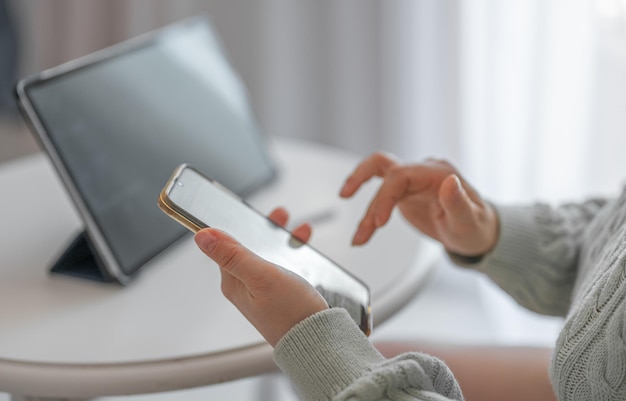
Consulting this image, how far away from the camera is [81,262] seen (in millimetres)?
738

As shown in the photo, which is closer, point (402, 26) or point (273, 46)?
point (402, 26)

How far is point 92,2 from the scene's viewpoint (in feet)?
5.78

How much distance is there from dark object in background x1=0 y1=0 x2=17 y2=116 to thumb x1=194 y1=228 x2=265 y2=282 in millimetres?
1327

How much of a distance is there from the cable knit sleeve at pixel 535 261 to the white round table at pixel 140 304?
0.07 meters

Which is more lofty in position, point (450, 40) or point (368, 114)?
point (450, 40)

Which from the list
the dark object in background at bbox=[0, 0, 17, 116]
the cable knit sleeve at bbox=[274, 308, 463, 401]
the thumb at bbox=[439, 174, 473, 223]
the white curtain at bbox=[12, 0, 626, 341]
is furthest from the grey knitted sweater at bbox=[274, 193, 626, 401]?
the dark object in background at bbox=[0, 0, 17, 116]

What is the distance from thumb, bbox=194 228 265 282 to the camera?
0.51 metres

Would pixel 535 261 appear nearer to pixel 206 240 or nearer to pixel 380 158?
pixel 380 158

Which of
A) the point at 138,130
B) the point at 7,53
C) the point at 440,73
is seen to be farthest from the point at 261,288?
the point at 7,53

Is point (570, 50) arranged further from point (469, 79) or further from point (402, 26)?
point (402, 26)

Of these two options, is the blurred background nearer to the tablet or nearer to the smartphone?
the tablet

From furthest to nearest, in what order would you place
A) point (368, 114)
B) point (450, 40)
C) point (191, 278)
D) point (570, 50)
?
point (368, 114), point (450, 40), point (570, 50), point (191, 278)

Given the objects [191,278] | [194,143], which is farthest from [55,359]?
[194,143]

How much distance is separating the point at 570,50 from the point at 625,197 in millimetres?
719
